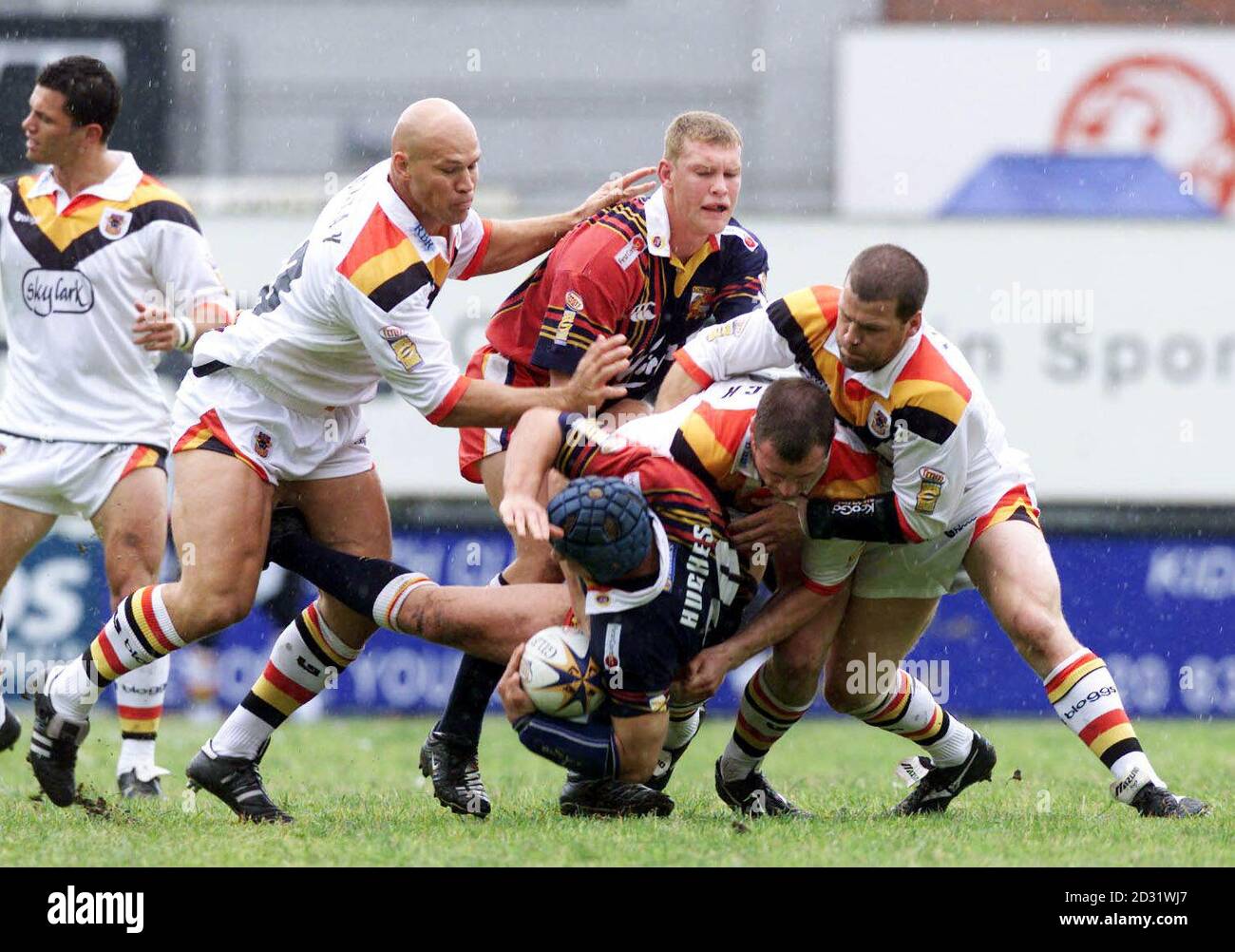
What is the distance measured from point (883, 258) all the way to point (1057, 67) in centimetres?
1048

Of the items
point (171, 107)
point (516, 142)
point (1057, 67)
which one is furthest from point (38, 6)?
point (1057, 67)

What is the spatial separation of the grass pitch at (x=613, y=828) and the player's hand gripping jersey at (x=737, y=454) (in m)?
0.89

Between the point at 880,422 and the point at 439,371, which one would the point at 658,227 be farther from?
the point at 880,422

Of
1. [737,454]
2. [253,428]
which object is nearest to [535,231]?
[253,428]

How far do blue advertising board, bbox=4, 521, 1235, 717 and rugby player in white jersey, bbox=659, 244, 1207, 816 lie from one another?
6.57 m

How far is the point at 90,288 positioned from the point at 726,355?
277 cm

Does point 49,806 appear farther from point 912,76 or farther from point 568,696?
point 912,76

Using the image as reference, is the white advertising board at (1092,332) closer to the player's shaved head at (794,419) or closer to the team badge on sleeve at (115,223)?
the team badge on sleeve at (115,223)

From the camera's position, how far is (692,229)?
256 inches

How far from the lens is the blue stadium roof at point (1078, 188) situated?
1466 centimetres

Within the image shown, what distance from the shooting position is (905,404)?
577cm

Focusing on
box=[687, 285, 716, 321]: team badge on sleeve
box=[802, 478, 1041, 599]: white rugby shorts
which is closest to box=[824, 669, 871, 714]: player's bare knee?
box=[802, 478, 1041, 599]: white rugby shorts

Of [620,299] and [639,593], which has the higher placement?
[620,299]

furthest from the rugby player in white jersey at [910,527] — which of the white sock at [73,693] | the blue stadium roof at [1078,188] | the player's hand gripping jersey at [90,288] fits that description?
the blue stadium roof at [1078,188]
